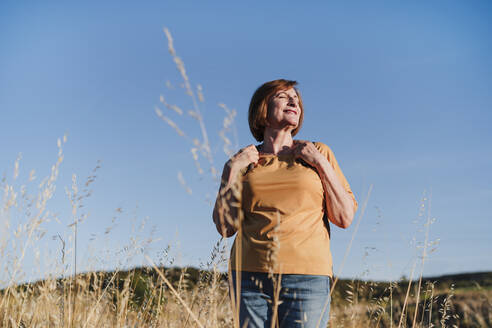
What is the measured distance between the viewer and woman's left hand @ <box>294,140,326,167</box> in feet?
7.21

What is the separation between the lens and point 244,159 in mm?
2287

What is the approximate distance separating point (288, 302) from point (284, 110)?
1.08 m

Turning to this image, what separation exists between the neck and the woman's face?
0.04m

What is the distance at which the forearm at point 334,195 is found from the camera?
85.8 inches

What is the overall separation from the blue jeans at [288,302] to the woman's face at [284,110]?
894 mm

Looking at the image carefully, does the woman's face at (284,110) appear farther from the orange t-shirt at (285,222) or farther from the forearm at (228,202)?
the forearm at (228,202)

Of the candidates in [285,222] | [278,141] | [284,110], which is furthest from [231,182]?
[284,110]

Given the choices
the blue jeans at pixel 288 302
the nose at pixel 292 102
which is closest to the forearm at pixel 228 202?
the blue jeans at pixel 288 302

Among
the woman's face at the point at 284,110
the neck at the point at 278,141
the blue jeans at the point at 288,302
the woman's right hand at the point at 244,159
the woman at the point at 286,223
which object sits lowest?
the blue jeans at the point at 288,302

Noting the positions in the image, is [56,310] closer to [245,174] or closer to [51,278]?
[51,278]

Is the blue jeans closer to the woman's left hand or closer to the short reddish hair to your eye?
the woman's left hand

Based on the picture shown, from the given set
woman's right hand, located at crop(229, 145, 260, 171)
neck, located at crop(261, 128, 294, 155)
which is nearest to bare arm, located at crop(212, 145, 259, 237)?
woman's right hand, located at crop(229, 145, 260, 171)

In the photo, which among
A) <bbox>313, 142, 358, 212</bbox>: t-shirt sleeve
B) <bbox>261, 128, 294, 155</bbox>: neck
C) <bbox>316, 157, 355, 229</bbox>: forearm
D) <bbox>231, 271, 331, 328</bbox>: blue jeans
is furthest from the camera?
<bbox>261, 128, 294, 155</bbox>: neck

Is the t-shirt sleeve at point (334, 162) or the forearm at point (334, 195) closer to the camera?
the forearm at point (334, 195)
